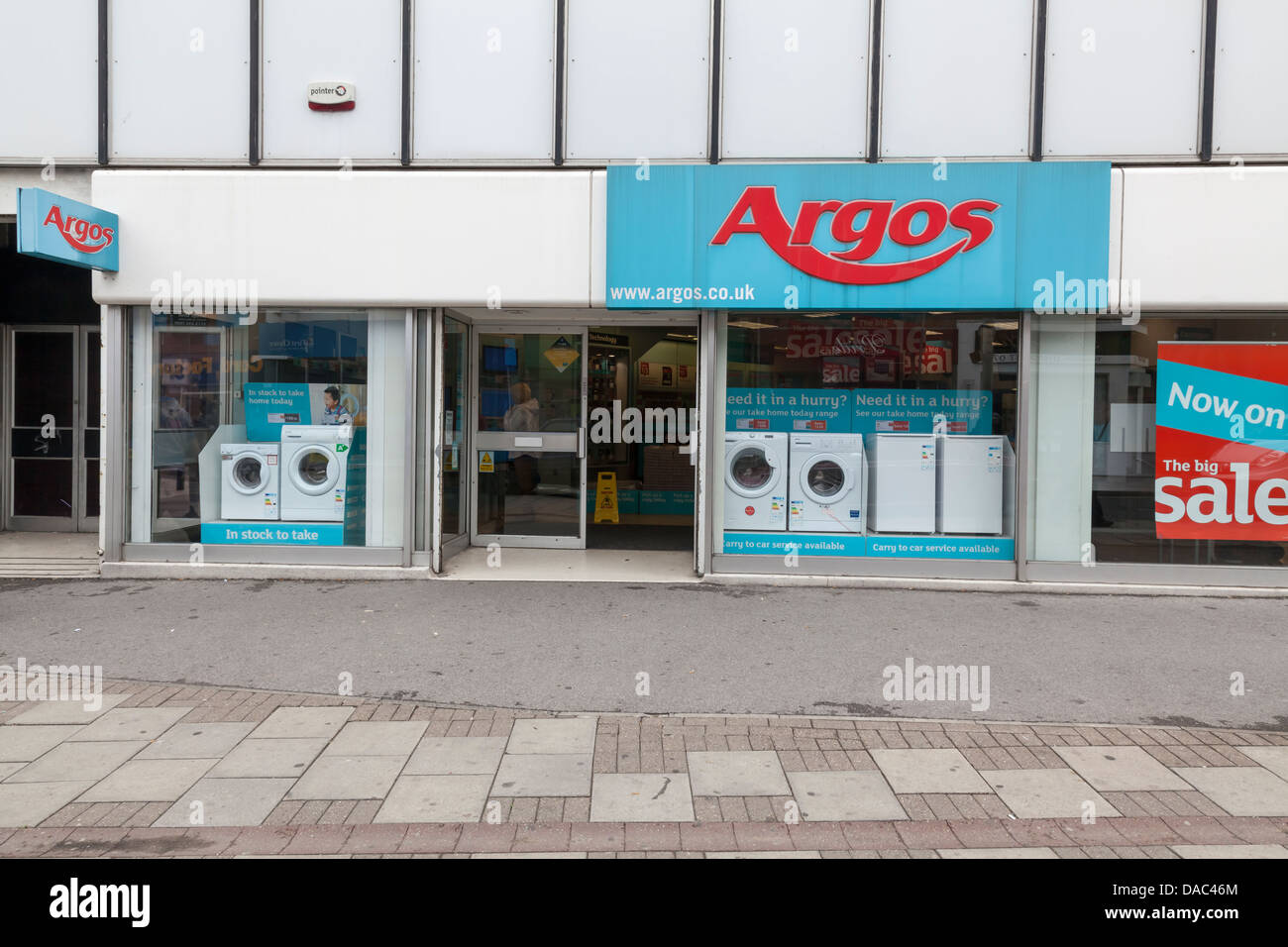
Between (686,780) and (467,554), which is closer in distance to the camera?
(686,780)

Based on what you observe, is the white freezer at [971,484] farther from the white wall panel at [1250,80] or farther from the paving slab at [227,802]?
the paving slab at [227,802]

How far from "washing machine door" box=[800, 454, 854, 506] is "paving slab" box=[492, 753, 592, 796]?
5144 millimetres

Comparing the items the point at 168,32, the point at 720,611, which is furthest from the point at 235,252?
the point at 720,611

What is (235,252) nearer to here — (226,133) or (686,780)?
(226,133)

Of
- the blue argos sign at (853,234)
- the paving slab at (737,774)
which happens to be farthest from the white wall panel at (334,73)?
the paving slab at (737,774)

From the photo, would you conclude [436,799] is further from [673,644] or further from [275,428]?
[275,428]

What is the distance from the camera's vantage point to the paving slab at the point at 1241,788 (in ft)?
14.1

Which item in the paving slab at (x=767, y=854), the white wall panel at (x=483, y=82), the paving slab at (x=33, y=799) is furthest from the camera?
the white wall panel at (x=483, y=82)

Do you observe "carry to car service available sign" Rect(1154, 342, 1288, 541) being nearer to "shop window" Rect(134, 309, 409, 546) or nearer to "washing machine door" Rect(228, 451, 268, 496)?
"shop window" Rect(134, 309, 409, 546)

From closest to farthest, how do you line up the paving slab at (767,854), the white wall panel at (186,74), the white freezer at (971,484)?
1. the paving slab at (767,854)
2. the white wall panel at (186,74)
3. the white freezer at (971,484)

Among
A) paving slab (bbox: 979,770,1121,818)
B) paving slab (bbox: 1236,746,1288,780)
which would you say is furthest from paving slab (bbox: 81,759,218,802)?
paving slab (bbox: 979,770,1121,818)

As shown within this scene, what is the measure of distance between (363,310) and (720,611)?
14.9 feet

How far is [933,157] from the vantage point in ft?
28.8

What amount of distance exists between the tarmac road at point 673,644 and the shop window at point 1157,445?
2.12ft
